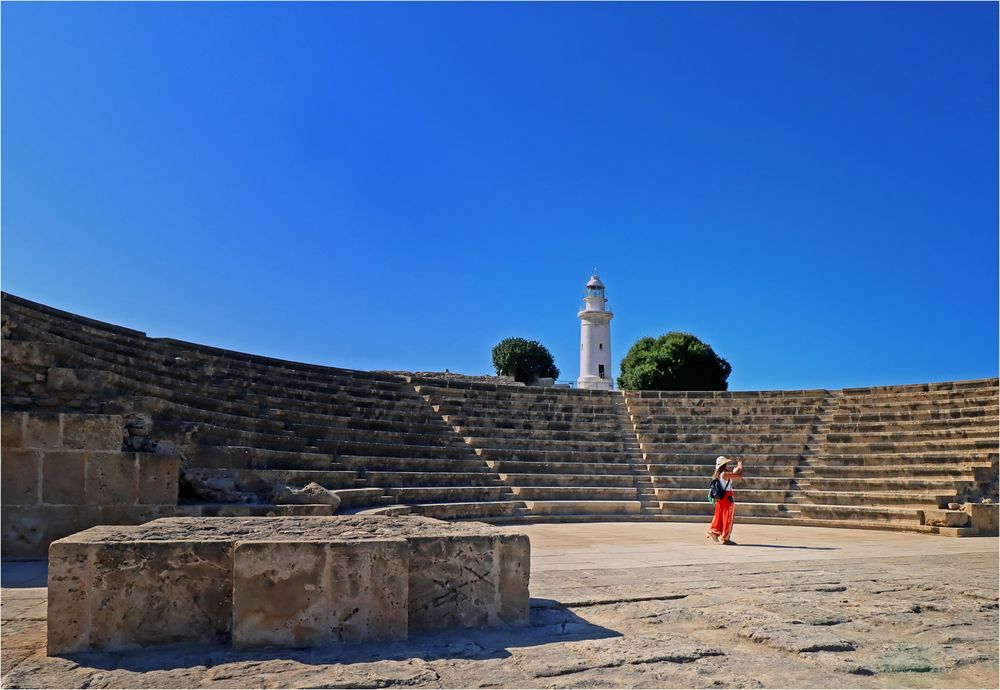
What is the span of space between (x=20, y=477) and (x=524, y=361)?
47111 mm

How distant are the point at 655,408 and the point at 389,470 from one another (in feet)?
25.3

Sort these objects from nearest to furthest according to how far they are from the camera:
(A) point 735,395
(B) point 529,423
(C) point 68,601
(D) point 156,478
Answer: (C) point 68,601 → (D) point 156,478 → (B) point 529,423 → (A) point 735,395

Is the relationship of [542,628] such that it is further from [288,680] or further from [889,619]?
[889,619]

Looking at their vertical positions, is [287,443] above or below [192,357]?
below

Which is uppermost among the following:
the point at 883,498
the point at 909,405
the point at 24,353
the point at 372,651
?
the point at 24,353

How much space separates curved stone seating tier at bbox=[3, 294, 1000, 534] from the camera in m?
8.58

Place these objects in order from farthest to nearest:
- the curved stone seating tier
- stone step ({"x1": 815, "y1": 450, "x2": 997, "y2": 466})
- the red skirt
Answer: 1. stone step ({"x1": 815, "y1": 450, "x2": 997, "y2": 466})
2. the red skirt
3. the curved stone seating tier

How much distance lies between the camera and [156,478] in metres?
7.12

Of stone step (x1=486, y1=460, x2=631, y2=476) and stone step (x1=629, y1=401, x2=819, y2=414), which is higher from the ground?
stone step (x1=629, y1=401, x2=819, y2=414)

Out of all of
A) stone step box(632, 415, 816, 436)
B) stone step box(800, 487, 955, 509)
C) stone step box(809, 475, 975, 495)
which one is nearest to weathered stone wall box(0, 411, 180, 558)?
stone step box(800, 487, 955, 509)

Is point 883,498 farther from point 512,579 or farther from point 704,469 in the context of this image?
point 512,579

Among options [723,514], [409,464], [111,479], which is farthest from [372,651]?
[409,464]

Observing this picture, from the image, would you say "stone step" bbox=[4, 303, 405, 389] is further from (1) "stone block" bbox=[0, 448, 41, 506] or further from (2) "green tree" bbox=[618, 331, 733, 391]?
(2) "green tree" bbox=[618, 331, 733, 391]

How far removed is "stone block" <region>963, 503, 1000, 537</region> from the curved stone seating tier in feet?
1.21
